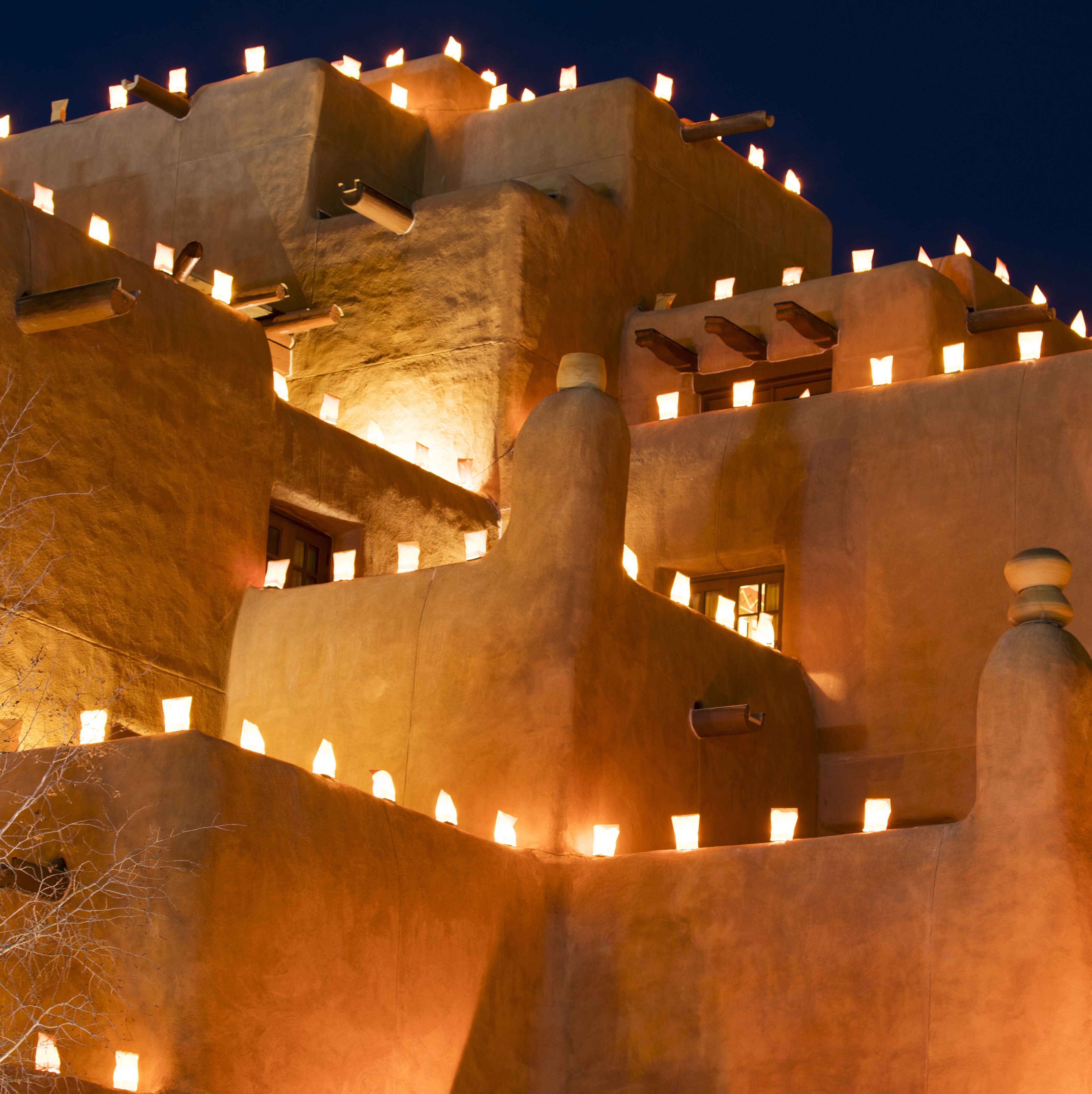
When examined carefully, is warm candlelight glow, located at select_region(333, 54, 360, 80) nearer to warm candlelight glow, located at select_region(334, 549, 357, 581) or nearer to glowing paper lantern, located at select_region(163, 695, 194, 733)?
warm candlelight glow, located at select_region(334, 549, 357, 581)

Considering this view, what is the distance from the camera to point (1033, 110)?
1794 inches

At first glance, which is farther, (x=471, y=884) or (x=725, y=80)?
(x=725, y=80)

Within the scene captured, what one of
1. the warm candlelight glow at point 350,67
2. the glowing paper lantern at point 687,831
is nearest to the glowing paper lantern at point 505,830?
the glowing paper lantern at point 687,831

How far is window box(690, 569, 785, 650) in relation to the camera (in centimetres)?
1340

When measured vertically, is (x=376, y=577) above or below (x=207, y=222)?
below

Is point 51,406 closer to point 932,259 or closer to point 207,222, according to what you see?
point 207,222

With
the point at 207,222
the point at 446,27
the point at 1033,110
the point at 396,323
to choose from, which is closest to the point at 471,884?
the point at 396,323

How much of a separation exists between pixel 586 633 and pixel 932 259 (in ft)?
27.7

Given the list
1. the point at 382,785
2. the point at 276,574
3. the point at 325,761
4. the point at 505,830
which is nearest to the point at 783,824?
the point at 505,830

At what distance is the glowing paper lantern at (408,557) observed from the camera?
1235 centimetres

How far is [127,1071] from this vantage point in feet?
26.9

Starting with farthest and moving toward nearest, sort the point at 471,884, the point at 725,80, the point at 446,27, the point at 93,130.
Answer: the point at 446,27 → the point at 725,80 → the point at 93,130 → the point at 471,884

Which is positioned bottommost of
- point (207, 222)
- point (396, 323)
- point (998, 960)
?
point (998, 960)

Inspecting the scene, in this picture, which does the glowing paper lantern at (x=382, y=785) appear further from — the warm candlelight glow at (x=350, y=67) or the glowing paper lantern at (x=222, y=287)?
the warm candlelight glow at (x=350, y=67)
